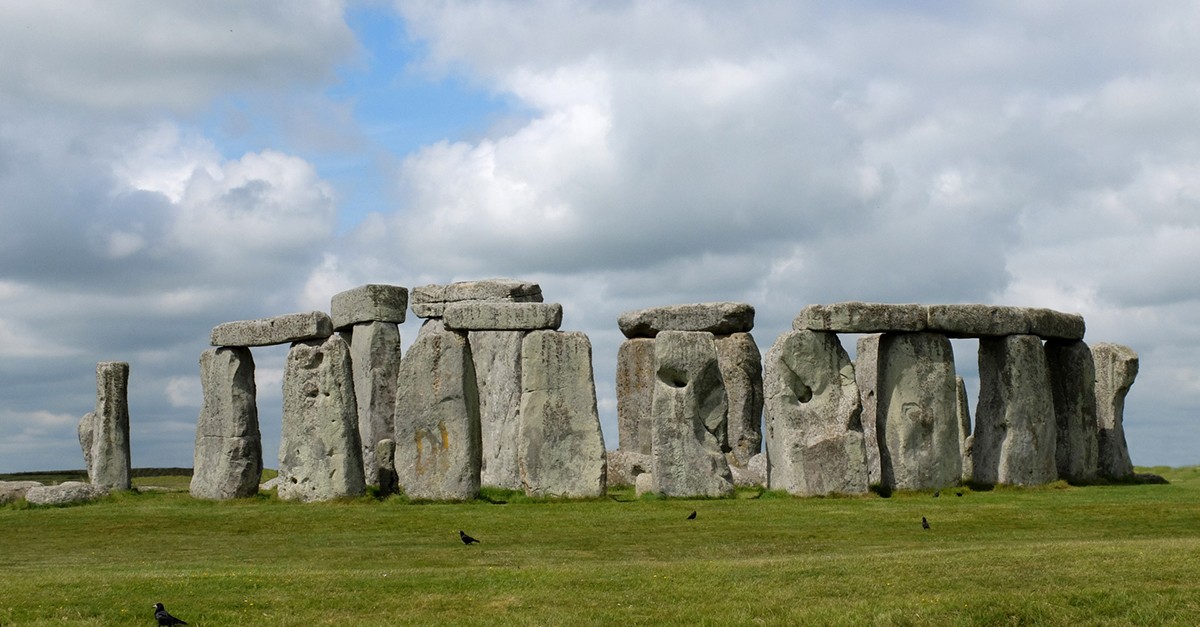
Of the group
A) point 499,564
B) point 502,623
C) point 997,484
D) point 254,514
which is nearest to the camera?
point 502,623

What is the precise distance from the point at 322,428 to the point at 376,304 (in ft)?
16.8

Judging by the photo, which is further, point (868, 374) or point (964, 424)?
point (964, 424)

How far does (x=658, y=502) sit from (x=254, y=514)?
277 inches

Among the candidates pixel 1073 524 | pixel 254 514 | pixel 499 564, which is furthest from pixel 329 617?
pixel 1073 524

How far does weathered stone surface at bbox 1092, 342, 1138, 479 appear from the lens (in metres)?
34.5

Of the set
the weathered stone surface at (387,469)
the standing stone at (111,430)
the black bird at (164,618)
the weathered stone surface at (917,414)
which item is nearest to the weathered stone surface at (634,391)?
the weathered stone surface at (917,414)

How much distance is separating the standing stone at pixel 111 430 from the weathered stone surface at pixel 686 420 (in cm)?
1359

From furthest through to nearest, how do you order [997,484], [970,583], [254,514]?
[997,484]
[254,514]
[970,583]

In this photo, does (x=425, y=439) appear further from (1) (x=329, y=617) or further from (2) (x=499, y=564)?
(1) (x=329, y=617)

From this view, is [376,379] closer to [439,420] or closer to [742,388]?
[439,420]

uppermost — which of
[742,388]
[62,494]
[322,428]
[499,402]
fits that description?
[742,388]

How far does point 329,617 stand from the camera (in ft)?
54.4

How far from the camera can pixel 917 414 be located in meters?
29.9

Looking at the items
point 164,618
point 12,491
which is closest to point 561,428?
point 12,491
